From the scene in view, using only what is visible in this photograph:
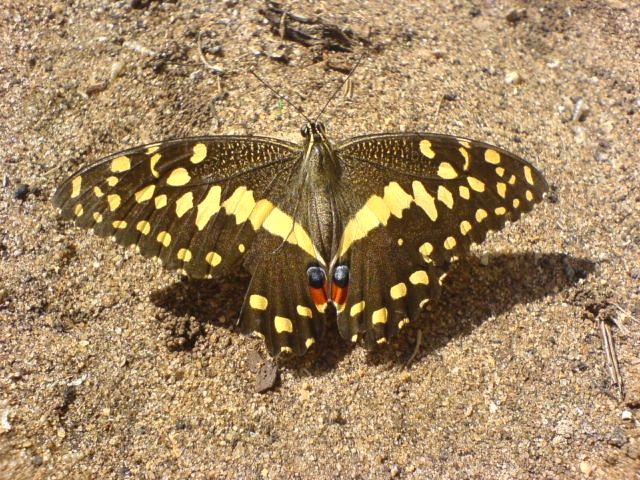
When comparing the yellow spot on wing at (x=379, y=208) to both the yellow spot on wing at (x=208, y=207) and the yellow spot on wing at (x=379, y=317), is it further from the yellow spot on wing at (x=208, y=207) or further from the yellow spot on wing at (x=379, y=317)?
the yellow spot on wing at (x=208, y=207)

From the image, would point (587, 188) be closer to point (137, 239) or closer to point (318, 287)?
point (318, 287)

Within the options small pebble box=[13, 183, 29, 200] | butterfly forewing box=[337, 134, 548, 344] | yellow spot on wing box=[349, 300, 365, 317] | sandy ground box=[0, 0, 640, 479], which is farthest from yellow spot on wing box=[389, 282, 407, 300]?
small pebble box=[13, 183, 29, 200]

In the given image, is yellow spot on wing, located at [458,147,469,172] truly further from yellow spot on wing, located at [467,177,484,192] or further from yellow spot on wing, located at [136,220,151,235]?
yellow spot on wing, located at [136,220,151,235]

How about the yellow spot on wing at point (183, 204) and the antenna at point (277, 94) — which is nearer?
the yellow spot on wing at point (183, 204)

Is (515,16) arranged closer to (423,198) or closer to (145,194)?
(423,198)

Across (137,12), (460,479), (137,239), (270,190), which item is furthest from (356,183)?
(137,12)

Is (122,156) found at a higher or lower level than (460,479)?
higher

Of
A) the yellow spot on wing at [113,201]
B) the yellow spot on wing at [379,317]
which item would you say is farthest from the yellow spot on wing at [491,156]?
the yellow spot on wing at [113,201]
